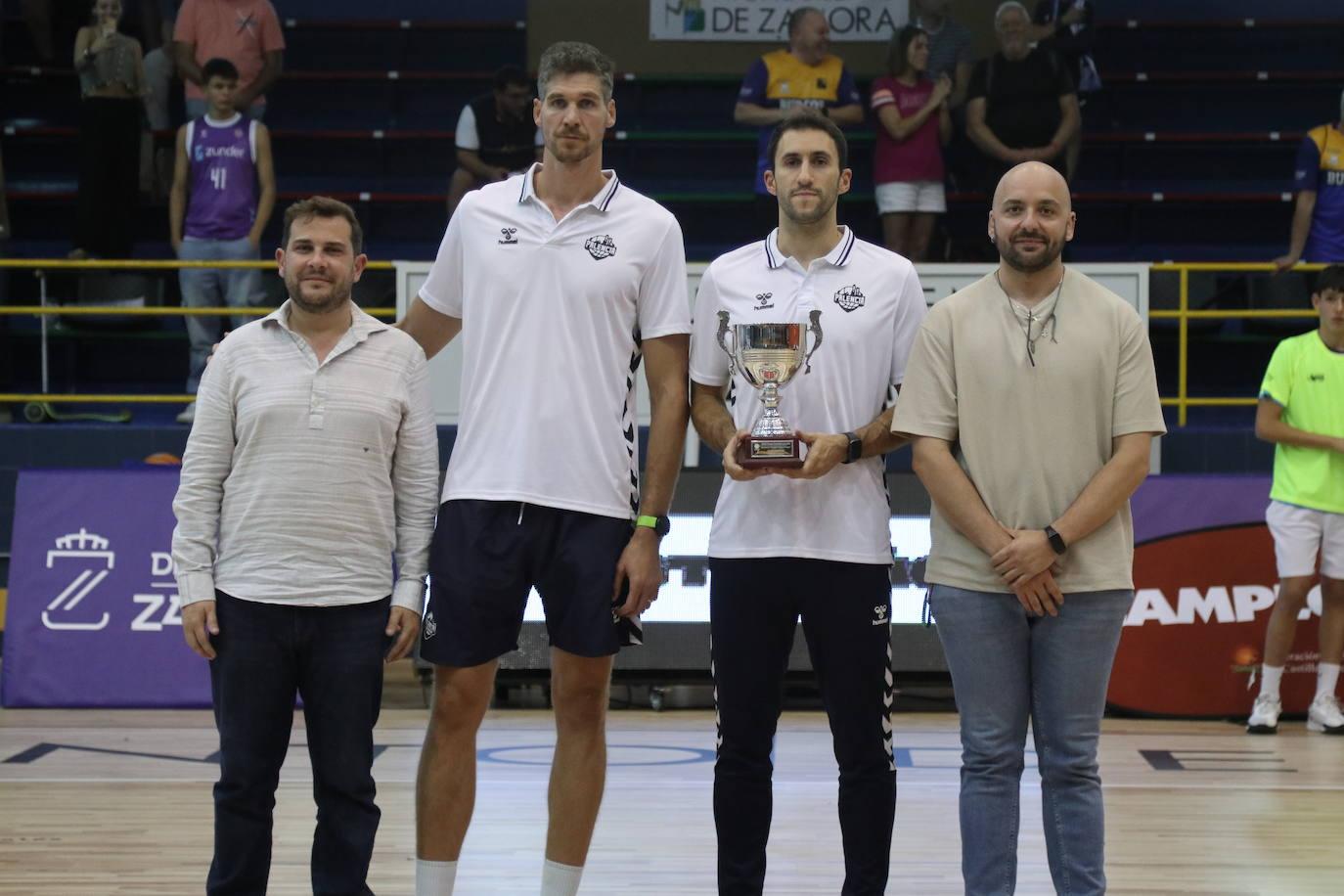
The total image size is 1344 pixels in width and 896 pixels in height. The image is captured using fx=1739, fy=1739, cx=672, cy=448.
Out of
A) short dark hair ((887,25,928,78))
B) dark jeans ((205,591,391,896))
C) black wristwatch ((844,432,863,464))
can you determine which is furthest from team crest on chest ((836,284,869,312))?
short dark hair ((887,25,928,78))

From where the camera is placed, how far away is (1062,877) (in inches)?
153

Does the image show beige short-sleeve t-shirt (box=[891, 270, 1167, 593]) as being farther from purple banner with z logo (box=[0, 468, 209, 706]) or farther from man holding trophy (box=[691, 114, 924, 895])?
purple banner with z logo (box=[0, 468, 209, 706])

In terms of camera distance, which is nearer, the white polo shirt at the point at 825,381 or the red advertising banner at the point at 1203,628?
the white polo shirt at the point at 825,381

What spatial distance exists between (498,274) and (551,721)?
4087 millimetres

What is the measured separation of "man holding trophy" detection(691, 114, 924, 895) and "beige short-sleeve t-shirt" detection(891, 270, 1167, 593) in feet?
0.58

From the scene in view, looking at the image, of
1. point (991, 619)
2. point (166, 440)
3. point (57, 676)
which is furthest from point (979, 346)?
point (166, 440)

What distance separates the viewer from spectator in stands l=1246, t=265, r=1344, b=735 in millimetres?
7629

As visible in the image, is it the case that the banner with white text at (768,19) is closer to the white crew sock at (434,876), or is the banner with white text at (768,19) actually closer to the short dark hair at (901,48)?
the short dark hair at (901,48)

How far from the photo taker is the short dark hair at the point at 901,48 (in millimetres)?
11078

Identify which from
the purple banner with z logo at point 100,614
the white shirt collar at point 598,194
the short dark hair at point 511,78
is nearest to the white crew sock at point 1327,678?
the white shirt collar at point 598,194

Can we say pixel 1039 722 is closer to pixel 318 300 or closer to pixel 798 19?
pixel 318 300

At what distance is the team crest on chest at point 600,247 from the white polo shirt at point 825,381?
0.31 meters

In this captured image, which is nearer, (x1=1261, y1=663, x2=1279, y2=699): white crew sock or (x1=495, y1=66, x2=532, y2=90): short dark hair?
(x1=1261, y1=663, x2=1279, y2=699): white crew sock

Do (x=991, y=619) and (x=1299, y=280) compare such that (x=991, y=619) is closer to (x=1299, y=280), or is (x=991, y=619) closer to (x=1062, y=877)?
(x=1062, y=877)
